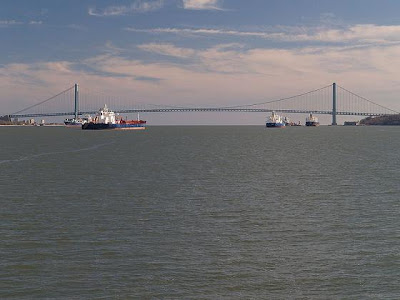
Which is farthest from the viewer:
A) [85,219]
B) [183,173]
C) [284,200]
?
[183,173]

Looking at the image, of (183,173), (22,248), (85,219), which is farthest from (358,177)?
(22,248)

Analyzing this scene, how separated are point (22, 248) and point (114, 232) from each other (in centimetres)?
379

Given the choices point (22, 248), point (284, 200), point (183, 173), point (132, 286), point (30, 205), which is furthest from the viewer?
point (183, 173)

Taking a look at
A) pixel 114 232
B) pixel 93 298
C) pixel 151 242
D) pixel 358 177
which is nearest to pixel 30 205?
pixel 114 232

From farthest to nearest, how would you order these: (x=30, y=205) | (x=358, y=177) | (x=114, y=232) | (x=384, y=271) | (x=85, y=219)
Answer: (x=358, y=177)
(x=30, y=205)
(x=85, y=219)
(x=114, y=232)
(x=384, y=271)

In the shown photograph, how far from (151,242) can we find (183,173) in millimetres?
25449

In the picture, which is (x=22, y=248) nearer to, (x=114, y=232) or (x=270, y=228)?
(x=114, y=232)

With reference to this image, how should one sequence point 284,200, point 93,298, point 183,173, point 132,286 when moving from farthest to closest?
point 183,173 → point 284,200 → point 132,286 → point 93,298

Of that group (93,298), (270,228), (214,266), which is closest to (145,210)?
(270,228)

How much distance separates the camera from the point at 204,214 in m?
25.0

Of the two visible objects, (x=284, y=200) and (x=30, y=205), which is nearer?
(x=30, y=205)

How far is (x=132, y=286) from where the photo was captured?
14758 millimetres

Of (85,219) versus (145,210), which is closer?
(85,219)

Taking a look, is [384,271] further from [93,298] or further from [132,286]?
[93,298]
